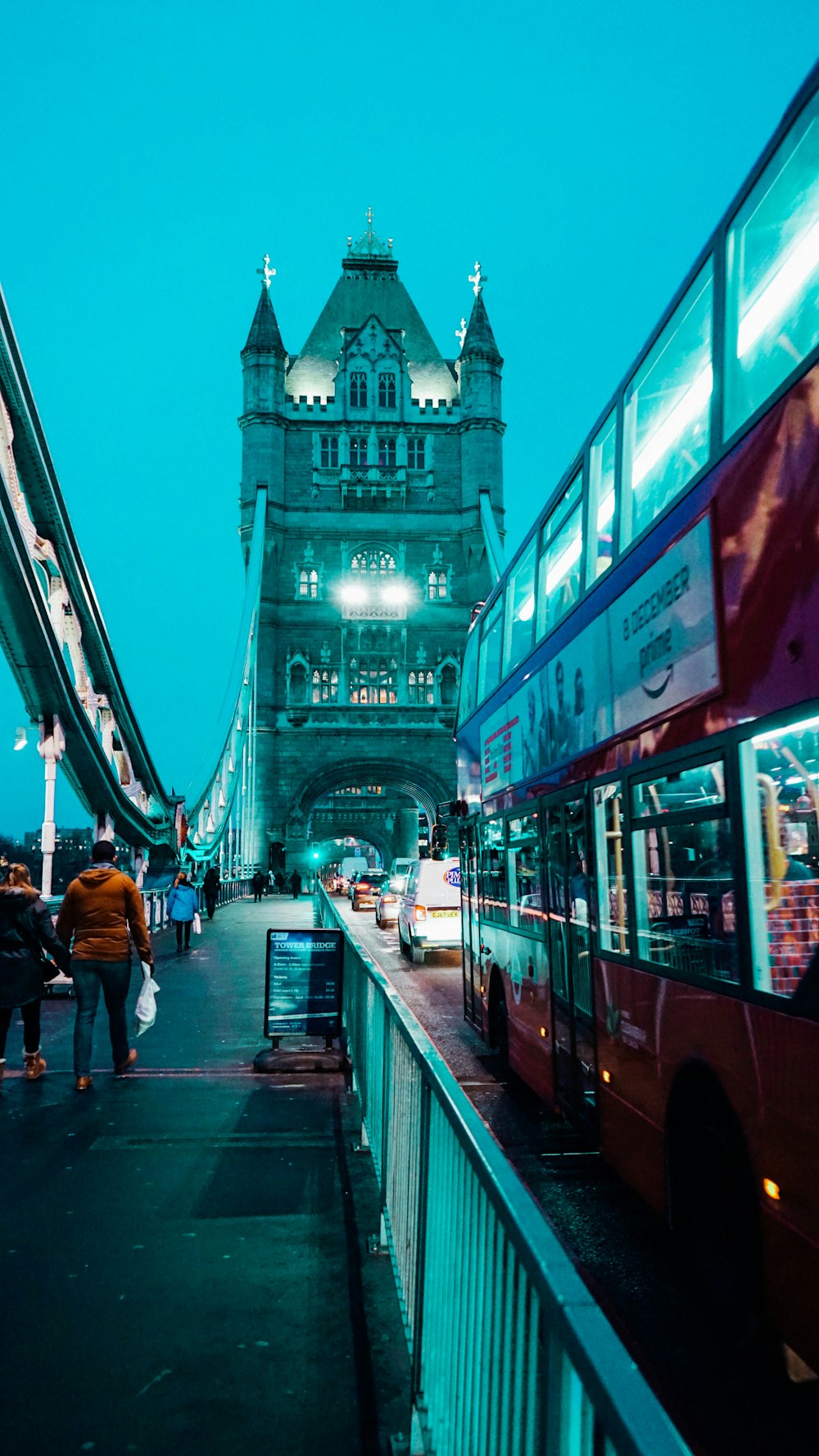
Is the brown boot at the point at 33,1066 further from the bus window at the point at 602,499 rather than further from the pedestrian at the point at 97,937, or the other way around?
the bus window at the point at 602,499

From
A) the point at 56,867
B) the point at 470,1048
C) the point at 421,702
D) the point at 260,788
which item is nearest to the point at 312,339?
the point at 421,702

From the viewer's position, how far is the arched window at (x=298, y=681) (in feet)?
170

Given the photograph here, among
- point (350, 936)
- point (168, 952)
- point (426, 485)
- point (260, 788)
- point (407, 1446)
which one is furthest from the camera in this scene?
point (426, 485)

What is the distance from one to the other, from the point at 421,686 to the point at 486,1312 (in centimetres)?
5150

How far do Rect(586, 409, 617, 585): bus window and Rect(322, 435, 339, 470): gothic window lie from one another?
50611 mm

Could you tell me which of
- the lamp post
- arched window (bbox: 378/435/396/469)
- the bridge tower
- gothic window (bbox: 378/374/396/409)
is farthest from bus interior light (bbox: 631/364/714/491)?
gothic window (bbox: 378/374/396/409)

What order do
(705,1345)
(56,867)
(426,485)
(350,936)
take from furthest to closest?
(56,867)
(426,485)
(350,936)
(705,1345)

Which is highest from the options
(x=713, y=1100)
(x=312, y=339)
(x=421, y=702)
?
(x=312, y=339)

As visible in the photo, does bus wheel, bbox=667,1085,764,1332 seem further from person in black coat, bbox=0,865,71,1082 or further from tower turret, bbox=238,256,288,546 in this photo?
tower turret, bbox=238,256,288,546

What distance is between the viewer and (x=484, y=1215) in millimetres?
2084

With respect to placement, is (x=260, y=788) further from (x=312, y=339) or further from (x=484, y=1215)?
(x=484, y=1215)

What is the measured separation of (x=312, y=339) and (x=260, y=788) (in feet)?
85.9

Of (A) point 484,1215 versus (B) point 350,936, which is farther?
(B) point 350,936

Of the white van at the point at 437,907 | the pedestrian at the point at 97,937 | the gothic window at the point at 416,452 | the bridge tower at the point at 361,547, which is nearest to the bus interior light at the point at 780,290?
the pedestrian at the point at 97,937
